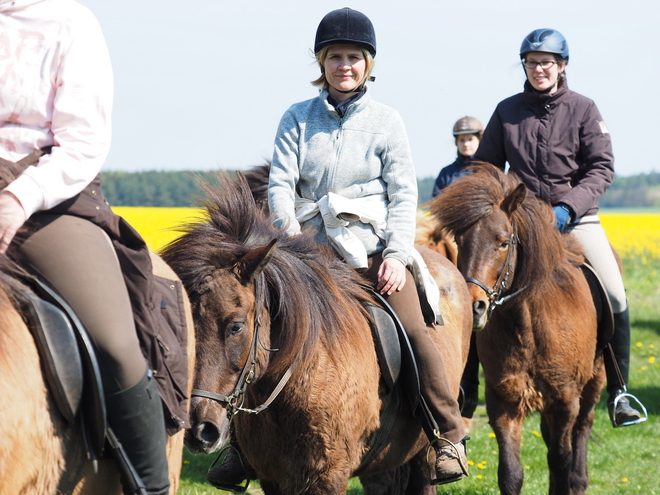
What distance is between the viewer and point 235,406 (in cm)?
334

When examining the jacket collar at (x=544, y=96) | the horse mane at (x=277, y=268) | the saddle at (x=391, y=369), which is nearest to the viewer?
the horse mane at (x=277, y=268)

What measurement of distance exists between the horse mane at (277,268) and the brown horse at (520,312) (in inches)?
70.0

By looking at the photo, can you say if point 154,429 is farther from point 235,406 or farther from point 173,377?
point 235,406

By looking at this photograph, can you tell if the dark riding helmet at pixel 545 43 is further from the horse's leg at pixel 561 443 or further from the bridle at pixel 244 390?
the bridle at pixel 244 390

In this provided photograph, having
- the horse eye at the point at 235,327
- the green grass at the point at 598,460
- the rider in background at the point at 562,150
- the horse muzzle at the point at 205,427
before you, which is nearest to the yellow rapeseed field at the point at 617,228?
the green grass at the point at 598,460

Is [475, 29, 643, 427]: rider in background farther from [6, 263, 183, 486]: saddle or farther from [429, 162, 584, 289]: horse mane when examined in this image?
[6, 263, 183, 486]: saddle

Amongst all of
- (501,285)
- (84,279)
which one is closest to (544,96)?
(501,285)

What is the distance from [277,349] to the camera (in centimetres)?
358

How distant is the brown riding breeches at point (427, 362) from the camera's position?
14.1ft

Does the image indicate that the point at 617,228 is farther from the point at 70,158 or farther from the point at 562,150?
the point at 70,158

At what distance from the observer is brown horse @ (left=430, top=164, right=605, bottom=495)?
5574 millimetres

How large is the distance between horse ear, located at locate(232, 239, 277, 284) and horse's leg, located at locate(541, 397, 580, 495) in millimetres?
3287

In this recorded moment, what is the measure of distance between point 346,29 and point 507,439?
3.09m

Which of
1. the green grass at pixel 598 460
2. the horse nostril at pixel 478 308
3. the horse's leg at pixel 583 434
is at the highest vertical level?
the horse nostril at pixel 478 308
